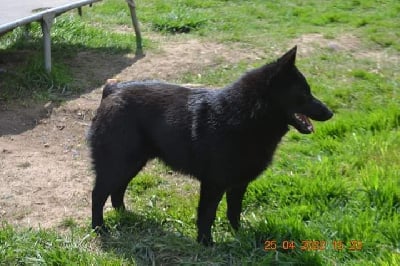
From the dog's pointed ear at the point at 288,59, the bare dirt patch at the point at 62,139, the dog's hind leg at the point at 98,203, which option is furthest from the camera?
the bare dirt patch at the point at 62,139

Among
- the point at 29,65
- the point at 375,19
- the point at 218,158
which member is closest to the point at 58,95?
the point at 29,65

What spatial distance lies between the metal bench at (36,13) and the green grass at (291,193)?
33 cm

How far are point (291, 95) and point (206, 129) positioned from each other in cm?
56

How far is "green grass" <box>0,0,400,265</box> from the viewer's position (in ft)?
11.9

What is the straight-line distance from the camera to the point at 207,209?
3762 millimetres

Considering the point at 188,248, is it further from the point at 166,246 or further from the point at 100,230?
the point at 100,230

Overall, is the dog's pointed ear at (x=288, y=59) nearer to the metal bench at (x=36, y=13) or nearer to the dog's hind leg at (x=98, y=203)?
the dog's hind leg at (x=98, y=203)

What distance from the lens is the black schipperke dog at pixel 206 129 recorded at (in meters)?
3.57

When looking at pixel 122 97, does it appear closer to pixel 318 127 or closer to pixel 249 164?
pixel 249 164

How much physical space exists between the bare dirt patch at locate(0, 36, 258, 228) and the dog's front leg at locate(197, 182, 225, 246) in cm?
93
